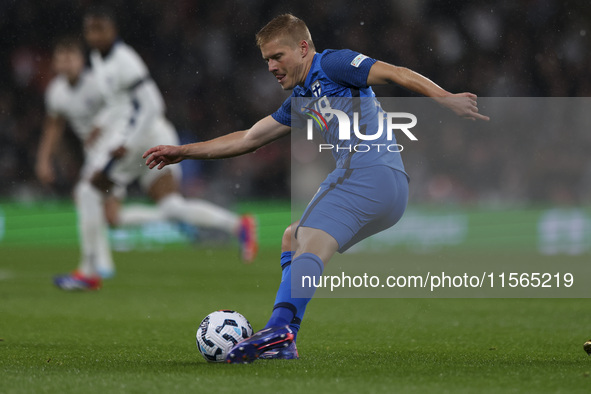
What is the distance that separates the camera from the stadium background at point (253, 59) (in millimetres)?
13594

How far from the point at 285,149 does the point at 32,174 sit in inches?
144

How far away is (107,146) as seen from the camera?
805 cm

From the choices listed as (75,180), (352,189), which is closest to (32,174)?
(75,180)

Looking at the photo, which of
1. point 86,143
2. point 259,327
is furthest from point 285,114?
point 86,143

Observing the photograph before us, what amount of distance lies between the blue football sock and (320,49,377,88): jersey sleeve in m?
0.71

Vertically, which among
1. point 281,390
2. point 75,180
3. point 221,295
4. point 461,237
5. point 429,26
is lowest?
point 281,390

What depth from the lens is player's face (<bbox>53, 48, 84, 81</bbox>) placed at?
344 inches

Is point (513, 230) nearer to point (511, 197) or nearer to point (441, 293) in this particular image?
point (511, 197)

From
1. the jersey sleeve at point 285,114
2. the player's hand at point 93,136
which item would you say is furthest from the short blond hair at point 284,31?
the player's hand at point 93,136

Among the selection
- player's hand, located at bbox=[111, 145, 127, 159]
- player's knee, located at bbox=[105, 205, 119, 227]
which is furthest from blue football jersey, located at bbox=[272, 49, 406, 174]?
player's knee, located at bbox=[105, 205, 119, 227]

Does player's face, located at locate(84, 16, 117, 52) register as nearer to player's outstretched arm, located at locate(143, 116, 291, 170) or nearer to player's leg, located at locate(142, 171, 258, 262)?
player's leg, located at locate(142, 171, 258, 262)

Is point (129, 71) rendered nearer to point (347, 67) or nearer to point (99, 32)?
point (99, 32)

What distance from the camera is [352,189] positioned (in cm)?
389

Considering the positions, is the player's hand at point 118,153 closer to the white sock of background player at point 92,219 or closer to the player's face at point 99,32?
the white sock of background player at point 92,219
